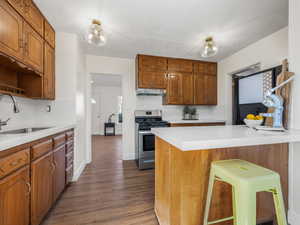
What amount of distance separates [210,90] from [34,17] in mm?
3659

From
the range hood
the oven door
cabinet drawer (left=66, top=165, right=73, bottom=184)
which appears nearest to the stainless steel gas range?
the oven door

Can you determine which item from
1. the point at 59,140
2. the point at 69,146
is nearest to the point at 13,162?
the point at 59,140

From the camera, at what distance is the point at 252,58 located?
2699 mm

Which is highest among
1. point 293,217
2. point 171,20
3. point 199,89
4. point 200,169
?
point 171,20

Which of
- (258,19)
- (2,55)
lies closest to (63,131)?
(2,55)

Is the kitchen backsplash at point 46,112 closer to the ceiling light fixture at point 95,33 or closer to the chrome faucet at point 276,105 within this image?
the ceiling light fixture at point 95,33

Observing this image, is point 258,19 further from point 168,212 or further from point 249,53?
point 168,212

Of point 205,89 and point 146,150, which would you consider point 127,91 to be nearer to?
point 146,150

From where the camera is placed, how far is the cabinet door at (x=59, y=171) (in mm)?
1634

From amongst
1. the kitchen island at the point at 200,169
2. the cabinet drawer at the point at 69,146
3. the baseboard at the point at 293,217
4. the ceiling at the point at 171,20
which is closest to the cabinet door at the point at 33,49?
the ceiling at the point at 171,20

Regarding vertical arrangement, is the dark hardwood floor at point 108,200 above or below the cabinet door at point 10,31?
below

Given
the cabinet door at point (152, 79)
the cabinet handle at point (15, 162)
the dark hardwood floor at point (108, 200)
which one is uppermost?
the cabinet door at point (152, 79)

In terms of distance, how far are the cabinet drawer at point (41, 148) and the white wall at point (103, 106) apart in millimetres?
5712

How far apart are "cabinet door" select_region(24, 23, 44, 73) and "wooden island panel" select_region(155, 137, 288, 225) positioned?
6.19 ft
